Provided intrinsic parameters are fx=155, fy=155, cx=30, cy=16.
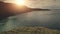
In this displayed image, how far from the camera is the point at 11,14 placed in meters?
2.46

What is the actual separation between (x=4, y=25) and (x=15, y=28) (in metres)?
0.18

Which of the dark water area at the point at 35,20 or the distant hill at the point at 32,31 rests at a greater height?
the dark water area at the point at 35,20

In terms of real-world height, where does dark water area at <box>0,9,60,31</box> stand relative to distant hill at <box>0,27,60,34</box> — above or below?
above

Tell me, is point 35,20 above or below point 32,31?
above

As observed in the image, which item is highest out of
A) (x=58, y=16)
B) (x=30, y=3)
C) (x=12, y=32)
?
(x=30, y=3)

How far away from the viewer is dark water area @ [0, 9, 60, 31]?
2412 millimetres

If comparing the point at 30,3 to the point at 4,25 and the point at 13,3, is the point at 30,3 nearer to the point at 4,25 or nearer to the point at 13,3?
the point at 13,3

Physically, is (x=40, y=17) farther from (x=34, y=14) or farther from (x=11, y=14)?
(x=11, y=14)

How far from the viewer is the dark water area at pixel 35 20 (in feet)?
7.91

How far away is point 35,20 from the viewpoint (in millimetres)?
2439

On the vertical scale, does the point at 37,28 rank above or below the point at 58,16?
below

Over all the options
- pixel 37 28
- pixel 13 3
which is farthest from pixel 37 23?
pixel 13 3

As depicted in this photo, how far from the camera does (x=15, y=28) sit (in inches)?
96.3

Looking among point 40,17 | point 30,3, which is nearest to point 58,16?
point 40,17
